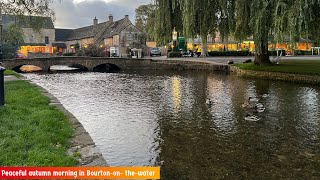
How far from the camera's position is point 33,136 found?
7477mm

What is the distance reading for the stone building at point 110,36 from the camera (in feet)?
234

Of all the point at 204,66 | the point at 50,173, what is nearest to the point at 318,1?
the point at 50,173

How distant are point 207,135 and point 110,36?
2723 inches

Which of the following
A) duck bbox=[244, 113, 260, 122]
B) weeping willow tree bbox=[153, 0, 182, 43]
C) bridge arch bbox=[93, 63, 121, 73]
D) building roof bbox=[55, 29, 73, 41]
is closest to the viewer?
duck bbox=[244, 113, 260, 122]

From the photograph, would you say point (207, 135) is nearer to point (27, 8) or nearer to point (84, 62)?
point (27, 8)

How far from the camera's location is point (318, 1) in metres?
17.1

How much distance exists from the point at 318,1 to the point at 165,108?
10.2 metres

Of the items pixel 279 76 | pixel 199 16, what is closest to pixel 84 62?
pixel 199 16

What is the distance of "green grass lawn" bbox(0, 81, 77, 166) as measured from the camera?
598 centimetres

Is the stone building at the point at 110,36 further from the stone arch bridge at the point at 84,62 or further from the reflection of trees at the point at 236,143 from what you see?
the reflection of trees at the point at 236,143

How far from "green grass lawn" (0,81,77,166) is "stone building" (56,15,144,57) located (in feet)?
194

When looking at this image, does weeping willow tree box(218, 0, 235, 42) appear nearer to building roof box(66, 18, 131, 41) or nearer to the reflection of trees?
the reflection of trees

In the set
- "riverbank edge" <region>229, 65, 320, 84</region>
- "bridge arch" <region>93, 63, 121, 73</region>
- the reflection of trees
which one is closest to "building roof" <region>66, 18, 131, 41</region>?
"bridge arch" <region>93, 63, 121, 73</region>

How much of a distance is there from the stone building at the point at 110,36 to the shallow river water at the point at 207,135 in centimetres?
5442
